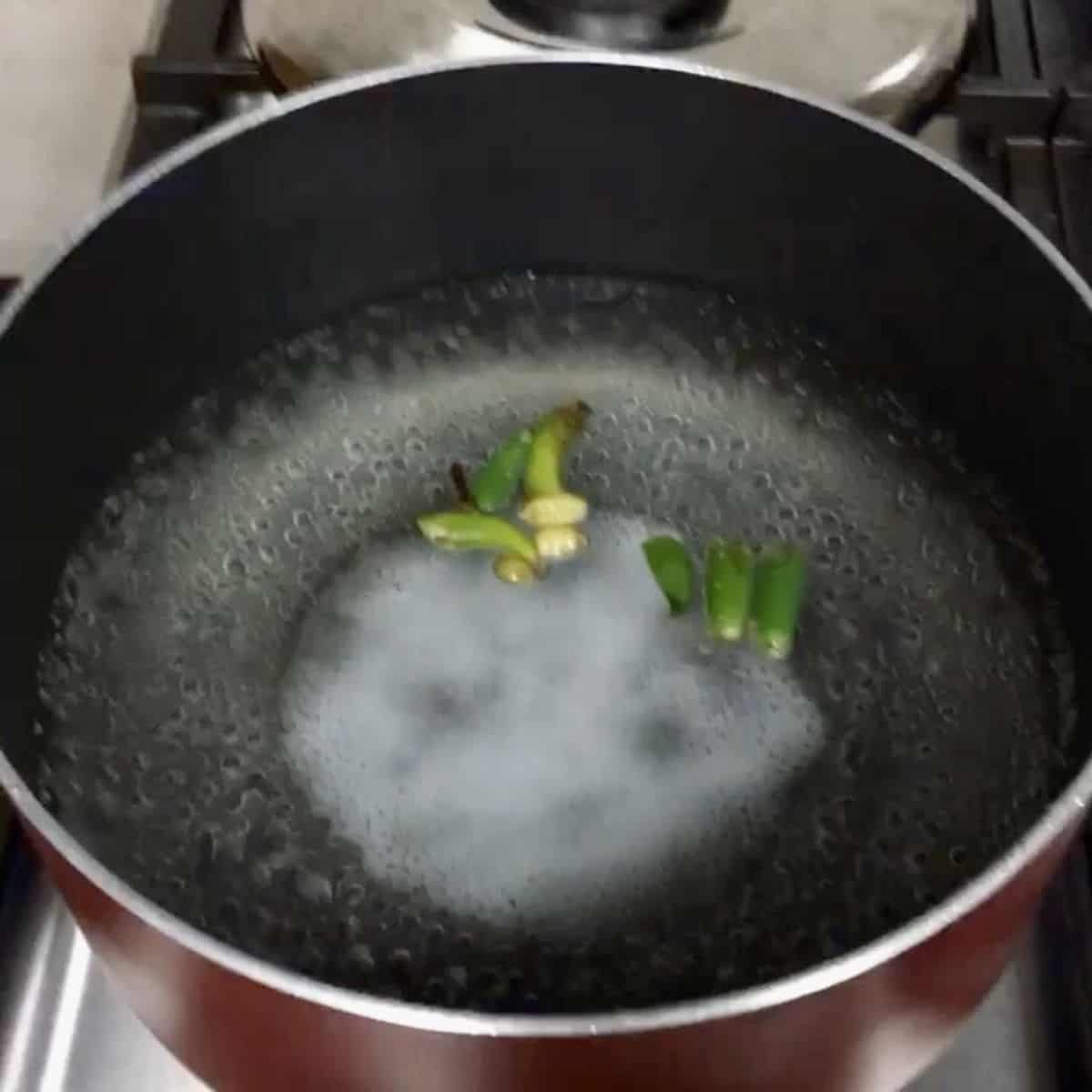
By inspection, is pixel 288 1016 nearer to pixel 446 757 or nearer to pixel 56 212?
pixel 446 757

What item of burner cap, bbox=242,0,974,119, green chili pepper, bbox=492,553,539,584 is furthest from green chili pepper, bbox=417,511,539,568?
burner cap, bbox=242,0,974,119

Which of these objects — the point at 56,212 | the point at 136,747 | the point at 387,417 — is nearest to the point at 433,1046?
the point at 136,747

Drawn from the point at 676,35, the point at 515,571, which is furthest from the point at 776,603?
the point at 676,35

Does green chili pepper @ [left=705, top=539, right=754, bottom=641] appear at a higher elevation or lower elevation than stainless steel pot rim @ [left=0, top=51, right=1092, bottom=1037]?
lower

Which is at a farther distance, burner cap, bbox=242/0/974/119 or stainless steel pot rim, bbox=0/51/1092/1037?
burner cap, bbox=242/0/974/119

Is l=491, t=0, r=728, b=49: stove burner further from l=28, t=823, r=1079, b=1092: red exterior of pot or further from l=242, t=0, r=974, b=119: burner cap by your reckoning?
l=28, t=823, r=1079, b=1092: red exterior of pot

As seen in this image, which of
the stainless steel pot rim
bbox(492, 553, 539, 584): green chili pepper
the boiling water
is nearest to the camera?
the stainless steel pot rim

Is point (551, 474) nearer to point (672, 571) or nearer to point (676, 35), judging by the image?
point (672, 571)

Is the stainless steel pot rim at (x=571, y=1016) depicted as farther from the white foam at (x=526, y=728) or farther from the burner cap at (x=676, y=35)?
the burner cap at (x=676, y=35)
